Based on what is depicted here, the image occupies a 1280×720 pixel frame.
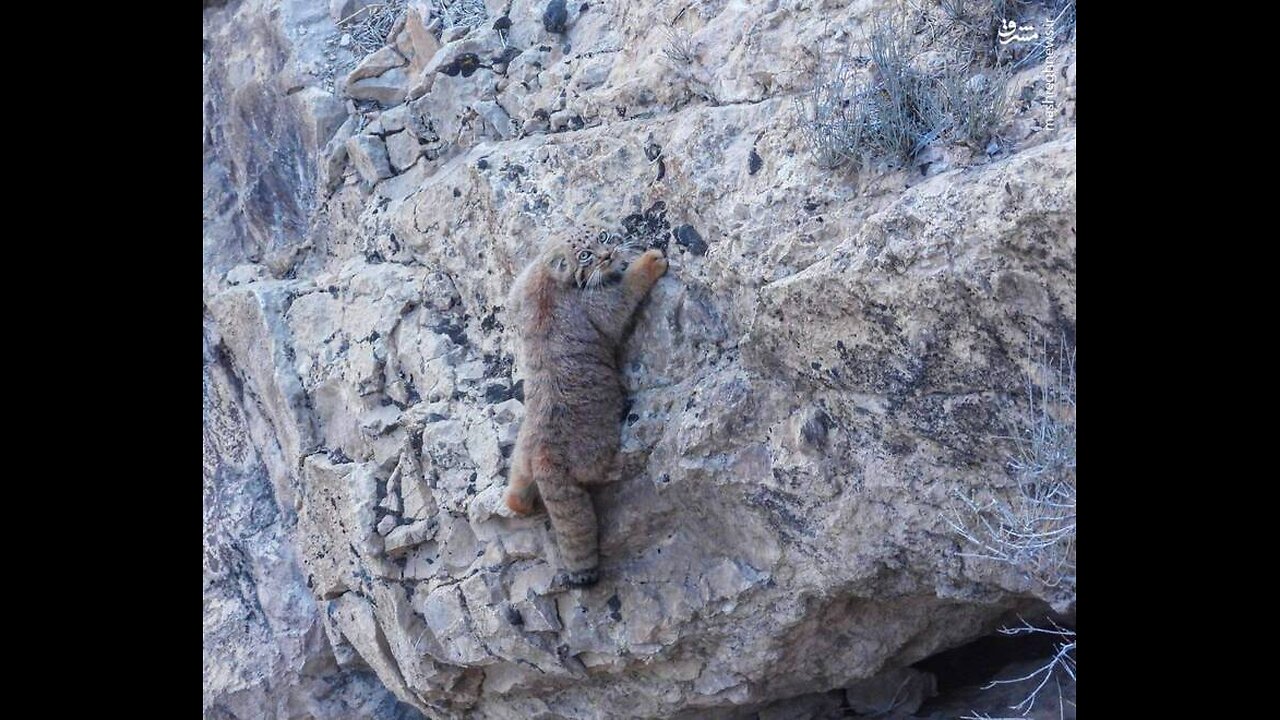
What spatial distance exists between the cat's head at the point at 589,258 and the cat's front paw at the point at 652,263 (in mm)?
135

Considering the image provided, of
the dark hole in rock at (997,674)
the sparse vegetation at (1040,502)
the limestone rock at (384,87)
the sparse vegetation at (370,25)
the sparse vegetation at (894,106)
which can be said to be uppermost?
the sparse vegetation at (370,25)

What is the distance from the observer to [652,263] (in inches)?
233

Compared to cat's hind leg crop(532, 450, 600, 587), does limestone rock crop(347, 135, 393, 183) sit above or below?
above

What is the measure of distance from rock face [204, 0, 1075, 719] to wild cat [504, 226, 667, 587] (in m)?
0.13

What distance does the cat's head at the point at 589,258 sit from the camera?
19.7 ft

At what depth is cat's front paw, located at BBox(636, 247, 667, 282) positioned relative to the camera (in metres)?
5.91

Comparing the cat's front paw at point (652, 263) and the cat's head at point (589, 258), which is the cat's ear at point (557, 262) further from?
the cat's front paw at point (652, 263)

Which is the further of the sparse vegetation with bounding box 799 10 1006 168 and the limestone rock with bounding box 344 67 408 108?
the limestone rock with bounding box 344 67 408 108

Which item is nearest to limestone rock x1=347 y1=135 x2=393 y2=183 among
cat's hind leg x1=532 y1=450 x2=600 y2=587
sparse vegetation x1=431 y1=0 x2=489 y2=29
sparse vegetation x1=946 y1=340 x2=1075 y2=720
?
sparse vegetation x1=431 y1=0 x2=489 y2=29

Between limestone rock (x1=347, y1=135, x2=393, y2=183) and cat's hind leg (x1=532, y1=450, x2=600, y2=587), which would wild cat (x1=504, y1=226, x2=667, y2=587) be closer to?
cat's hind leg (x1=532, y1=450, x2=600, y2=587)

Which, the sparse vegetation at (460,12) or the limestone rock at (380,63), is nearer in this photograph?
the sparse vegetation at (460,12)

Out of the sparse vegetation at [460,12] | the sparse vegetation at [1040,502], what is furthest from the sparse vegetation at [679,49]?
the sparse vegetation at [1040,502]

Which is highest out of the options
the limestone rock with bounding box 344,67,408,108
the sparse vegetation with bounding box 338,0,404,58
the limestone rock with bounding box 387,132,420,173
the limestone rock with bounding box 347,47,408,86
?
the sparse vegetation with bounding box 338,0,404,58

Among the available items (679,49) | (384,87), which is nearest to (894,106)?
(679,49)
